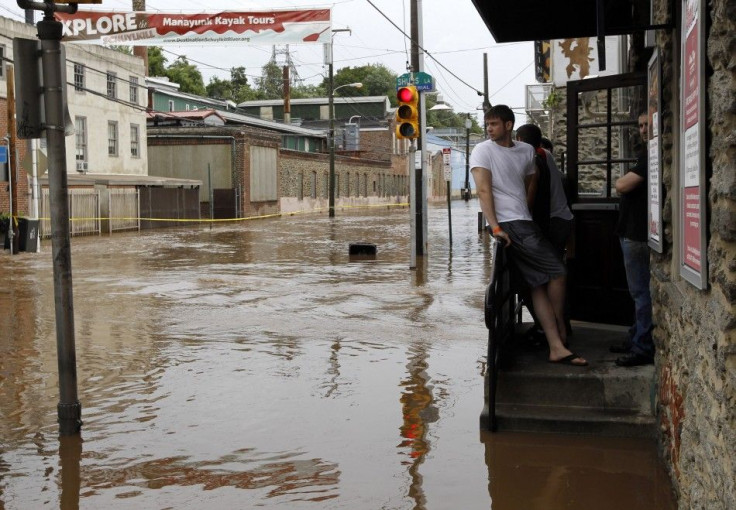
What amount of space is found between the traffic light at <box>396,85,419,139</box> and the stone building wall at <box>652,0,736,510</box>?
11.5 meters

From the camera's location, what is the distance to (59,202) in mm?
6352

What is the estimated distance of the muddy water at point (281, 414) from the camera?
206 inches

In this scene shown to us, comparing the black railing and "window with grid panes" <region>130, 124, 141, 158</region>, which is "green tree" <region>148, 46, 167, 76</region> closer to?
"window with grid panes" <region>130, 124, 141, 158</region>

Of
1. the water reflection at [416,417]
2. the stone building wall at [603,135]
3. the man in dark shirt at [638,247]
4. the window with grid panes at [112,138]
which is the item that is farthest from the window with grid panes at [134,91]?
the man in dark shirt at [638,247]

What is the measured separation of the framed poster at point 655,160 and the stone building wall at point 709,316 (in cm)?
8

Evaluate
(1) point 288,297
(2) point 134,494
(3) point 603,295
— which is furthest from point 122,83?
(2) point 134,494

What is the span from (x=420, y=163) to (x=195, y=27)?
5933 millimetres

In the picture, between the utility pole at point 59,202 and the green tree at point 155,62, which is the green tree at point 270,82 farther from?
the utility pole at point 59,202

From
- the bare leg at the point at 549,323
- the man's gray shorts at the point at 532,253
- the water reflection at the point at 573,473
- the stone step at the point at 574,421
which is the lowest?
the water reflection at the point at 573,473

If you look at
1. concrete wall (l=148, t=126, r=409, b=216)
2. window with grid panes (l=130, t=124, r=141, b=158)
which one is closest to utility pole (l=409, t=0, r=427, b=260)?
window with grid panes (l=130, t=124, r=141, b=158)

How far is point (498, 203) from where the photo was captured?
22.4 feet

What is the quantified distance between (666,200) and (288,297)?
352 inches

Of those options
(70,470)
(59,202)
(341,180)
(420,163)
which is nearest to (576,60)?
(420,163)

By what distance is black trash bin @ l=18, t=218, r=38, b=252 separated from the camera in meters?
23.8
